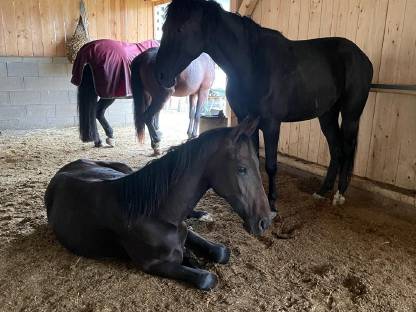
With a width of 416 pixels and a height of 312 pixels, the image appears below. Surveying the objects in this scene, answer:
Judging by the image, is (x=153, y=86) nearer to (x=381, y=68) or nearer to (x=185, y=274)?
(x=381, y=68)

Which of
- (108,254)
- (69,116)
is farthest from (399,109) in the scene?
(69,116)

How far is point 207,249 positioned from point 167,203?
1.42 ft

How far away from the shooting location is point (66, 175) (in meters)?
2.07

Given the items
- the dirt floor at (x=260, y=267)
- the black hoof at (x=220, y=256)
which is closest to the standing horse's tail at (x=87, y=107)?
the dirt floor at (x=260, y=267)

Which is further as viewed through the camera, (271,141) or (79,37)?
(79,37)

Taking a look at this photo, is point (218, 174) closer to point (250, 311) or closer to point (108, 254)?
point (250, 311)

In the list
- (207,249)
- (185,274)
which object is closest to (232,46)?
(207,249)

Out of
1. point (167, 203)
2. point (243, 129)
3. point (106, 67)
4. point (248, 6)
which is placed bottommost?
point (167, 203)

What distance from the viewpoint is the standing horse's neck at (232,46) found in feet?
8.23

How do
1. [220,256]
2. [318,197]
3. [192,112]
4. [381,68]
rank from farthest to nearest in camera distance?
[192,112]
[318,197]
[381,68]
[220,256]

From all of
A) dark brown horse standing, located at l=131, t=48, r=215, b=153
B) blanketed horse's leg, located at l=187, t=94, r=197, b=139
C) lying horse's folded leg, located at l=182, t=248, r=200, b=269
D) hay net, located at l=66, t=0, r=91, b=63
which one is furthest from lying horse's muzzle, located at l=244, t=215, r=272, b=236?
hay net, located at l=66, t=0, r=91, b=63

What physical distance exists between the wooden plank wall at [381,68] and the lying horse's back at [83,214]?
2218 millimetres

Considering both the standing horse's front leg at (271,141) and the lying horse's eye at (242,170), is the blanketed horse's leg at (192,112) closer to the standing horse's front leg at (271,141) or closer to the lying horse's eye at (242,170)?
the standing horse's front leg at (271,141)

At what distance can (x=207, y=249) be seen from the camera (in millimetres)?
1938
